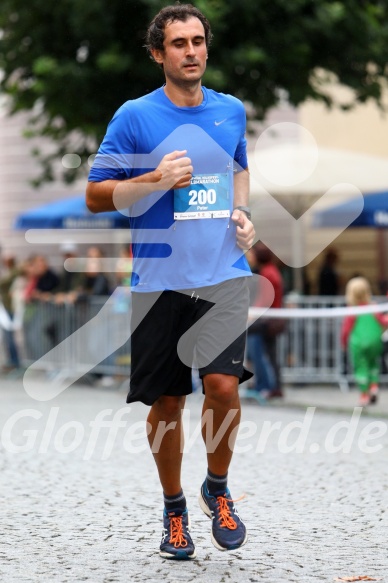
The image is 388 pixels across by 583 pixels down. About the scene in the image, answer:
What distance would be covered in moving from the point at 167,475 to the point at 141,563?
38 cm

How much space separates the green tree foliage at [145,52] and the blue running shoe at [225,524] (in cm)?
993

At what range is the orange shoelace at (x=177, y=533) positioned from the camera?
5164 mm

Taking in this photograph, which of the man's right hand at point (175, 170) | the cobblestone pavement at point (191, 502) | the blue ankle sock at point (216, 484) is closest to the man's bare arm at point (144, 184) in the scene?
the man's right hand at point (175, 170)

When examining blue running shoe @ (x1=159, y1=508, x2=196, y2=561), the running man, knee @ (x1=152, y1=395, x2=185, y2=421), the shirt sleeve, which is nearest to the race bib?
the running man

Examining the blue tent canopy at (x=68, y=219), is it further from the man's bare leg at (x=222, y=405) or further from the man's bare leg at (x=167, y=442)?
the man's bare leg at (x=222, y=405)

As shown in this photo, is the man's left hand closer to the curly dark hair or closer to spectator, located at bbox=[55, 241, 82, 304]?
the curly dark hair

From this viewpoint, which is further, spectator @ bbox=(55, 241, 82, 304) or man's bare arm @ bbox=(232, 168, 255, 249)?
spectator @ bbox=(55, 241, 82, 304)

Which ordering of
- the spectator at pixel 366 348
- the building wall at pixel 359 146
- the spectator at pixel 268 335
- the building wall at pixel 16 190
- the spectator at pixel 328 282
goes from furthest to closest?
1. the building wall at pixel 16 190
2. the building wall at pixel 359 146
3. the spectator at pixel 328 282
4. the spectator at pixel 268 335
5. the spectator at pixel 366 348

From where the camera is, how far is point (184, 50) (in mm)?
5117

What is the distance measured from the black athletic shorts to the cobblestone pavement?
0.66 meters

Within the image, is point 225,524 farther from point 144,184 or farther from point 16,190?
point 16,190

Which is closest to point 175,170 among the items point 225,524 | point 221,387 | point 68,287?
point 221,387

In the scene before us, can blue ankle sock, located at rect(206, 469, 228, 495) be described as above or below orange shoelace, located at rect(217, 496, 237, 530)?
above

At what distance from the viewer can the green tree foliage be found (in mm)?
15227
